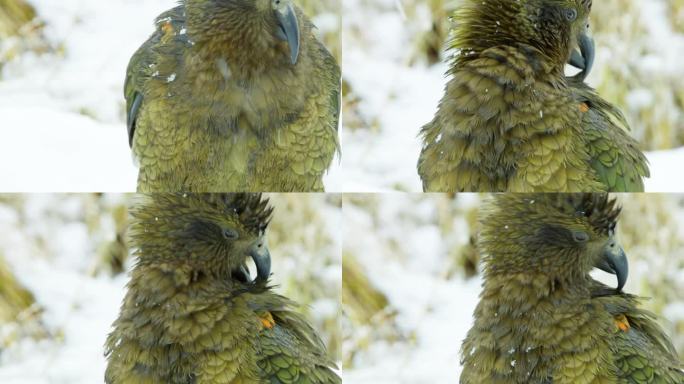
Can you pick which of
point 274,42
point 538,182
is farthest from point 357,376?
point 274,42

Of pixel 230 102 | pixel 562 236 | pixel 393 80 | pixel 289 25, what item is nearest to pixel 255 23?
pixel 289 25

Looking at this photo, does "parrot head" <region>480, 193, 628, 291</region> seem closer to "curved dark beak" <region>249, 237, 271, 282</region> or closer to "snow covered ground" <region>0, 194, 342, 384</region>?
"snow covered ground" <region>0, 194, 342, 384</region>

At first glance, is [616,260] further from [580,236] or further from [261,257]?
[261,257]

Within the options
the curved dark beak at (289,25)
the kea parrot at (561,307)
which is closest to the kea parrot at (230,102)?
the curved dark beak at (289,25)

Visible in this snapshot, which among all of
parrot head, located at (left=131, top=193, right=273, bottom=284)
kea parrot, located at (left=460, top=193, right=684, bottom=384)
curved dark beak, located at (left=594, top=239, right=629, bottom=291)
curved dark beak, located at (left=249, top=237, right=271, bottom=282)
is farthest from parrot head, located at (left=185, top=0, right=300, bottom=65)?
curved dark beak, located at (left=594, top=239, right=629, bottom=291)

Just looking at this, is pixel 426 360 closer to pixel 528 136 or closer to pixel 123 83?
pixel 528 136

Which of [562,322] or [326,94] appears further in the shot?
[326,94]

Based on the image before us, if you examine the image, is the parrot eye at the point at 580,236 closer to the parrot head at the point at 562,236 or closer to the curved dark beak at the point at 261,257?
the parrot head at the point at 562,236
